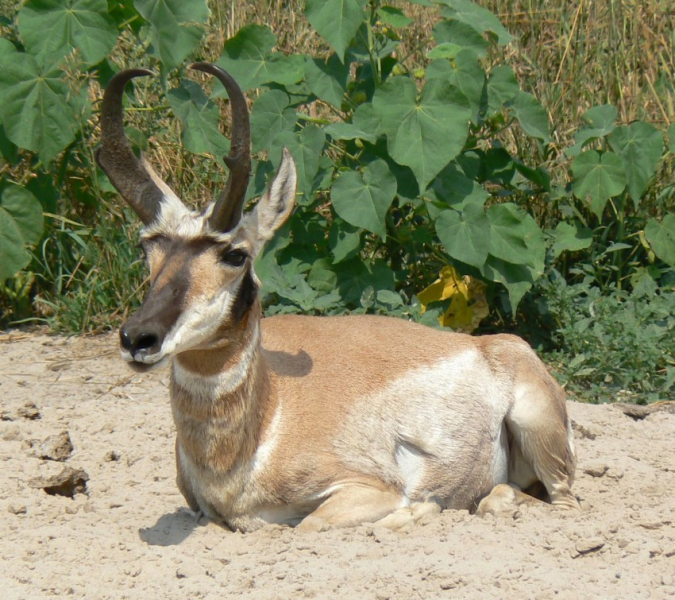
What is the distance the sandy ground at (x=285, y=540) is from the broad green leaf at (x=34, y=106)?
1.97 m

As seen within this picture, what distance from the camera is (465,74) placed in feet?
25.1

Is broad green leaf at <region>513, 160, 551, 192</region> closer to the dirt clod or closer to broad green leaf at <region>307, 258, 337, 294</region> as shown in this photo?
broad green leaf at <region>307, 258, 337, 294</region>

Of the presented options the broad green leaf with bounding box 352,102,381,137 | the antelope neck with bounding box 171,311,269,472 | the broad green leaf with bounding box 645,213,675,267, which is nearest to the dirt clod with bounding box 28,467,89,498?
the antelope neck with bounding box 171,311,269,472

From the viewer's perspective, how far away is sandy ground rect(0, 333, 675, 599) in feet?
14.4

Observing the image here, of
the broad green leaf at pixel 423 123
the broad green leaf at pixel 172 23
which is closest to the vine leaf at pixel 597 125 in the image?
the broad green leaf at pixel 423 123

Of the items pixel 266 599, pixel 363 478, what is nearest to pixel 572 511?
pixel 363 478

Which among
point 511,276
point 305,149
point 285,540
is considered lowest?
point 285,540

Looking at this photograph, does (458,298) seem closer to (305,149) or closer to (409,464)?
(305,149)

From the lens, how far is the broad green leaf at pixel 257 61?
25.0 ft

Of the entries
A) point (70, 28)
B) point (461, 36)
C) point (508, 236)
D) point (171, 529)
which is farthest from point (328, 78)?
point (171, 529)

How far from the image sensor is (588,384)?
786 centimetres

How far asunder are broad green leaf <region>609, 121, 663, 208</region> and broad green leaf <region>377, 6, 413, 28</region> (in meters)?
2.02

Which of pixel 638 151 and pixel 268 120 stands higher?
pixel 638 151

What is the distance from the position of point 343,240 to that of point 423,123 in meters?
1.05
